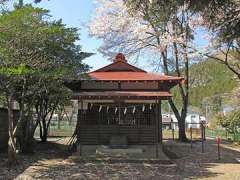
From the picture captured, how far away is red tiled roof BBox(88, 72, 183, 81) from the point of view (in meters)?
19.6

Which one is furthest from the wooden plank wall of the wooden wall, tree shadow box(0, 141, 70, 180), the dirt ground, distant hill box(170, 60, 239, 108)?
distant hill box(170, 60, 239, 108)

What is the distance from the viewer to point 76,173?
14.0 meters

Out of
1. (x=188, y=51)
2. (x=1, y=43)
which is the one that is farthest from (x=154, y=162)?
(x=188, y=51)

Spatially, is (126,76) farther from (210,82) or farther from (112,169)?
A: (210,82)

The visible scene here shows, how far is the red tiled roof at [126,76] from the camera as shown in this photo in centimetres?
1964

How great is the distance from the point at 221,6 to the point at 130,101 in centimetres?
1056

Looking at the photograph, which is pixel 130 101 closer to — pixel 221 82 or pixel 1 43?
pixel 1 43

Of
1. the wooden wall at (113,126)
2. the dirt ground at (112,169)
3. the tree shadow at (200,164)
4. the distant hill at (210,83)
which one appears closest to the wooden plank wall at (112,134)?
the wooden wall at (113,126)

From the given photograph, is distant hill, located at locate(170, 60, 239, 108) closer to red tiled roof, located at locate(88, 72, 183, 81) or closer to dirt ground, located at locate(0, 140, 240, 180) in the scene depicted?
red tiled roof, located at locate(88, 72, 183, 81)

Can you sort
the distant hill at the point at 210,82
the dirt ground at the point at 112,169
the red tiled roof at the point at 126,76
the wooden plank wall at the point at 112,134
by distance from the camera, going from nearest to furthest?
the dirt ground at the point at 112,169, the red tiled roof at the point at 126,76, the wooden plank wall at the point at 112,134, the distant hill at the point at 210,82

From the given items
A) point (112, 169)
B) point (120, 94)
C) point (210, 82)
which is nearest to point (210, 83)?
point (210, 82)

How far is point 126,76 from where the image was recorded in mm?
20453

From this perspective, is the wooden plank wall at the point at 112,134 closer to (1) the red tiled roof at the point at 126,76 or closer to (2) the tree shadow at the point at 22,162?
(2) the tree shadow at the point at 22,162

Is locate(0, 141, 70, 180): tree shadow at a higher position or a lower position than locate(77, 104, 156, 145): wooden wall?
lower
